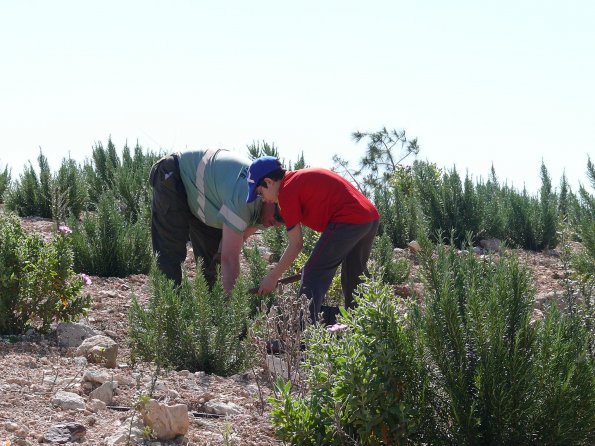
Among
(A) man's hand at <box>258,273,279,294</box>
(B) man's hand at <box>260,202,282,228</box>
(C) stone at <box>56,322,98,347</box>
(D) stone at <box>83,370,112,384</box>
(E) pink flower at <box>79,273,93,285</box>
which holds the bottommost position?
(D) stone at <box>83,370,112,384</box>

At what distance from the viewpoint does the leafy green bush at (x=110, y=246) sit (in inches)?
320

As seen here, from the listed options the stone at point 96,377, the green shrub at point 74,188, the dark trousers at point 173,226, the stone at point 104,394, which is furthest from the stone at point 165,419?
the green shrub at point 74,188

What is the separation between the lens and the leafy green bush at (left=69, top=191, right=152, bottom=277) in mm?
8125

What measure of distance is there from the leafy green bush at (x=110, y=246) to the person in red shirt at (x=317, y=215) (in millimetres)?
2442

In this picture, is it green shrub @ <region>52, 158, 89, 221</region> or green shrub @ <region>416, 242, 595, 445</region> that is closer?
green shrub @ <region>416, 242, 595, 445</region>

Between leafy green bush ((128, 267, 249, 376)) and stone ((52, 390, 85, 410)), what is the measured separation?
101 cm

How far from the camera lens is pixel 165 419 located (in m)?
3.84

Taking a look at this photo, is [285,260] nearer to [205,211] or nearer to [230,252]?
[230,252]

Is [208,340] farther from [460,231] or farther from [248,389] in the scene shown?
[460,231]

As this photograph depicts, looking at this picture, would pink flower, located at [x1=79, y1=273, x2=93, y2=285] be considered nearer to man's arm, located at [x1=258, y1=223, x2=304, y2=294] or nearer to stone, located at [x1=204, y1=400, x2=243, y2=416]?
man's arm, located at [x1=258, y1=223, x2=304, y2=294]

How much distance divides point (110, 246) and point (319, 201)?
2.77 m

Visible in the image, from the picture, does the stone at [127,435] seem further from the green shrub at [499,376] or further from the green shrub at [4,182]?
the green shrub at [4,182]

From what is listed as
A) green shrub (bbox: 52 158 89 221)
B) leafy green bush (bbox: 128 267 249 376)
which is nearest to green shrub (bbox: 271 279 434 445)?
leafy green bush (bbox: 128 267 249 376)

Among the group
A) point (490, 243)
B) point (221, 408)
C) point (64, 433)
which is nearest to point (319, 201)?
point (221, 408)
